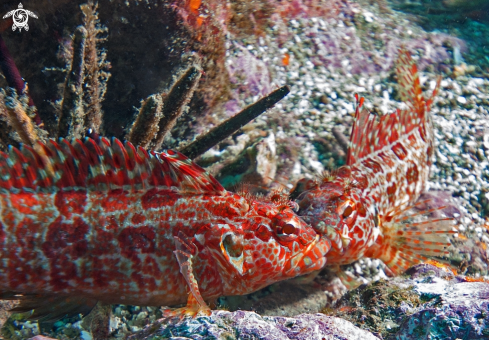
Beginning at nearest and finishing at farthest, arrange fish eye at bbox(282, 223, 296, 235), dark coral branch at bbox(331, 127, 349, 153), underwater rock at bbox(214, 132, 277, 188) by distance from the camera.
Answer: fish eye at bbox(282, 223, 296, 235)
underwater rock at bbox(214, 132, 277, 188)
dark coral branch at bbox(331, 127, 349, 153)

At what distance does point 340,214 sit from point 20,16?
3.86 m

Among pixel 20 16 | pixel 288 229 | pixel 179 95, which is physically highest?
pixel 20 16

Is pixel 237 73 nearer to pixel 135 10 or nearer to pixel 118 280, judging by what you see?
pixel 135 10

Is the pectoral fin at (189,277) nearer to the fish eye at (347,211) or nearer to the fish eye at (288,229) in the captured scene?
the fish eye at (288,229)

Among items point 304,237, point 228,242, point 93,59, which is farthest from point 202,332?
point 93,59

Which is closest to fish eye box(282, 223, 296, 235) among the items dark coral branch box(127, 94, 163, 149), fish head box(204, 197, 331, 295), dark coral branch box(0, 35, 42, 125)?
fish head box(204, 197, 331, 295)

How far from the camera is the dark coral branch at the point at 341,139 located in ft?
13.6

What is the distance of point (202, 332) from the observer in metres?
1.54

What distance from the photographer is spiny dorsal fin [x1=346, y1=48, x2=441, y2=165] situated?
346 centimetres

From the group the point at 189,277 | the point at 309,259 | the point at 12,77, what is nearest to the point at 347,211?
the point at 309,259

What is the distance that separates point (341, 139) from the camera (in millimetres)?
4176

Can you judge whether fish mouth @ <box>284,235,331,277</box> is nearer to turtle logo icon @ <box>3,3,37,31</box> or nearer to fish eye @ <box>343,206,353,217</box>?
fish eye @ <box>343,206,353,217</box>

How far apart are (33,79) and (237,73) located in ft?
8.29

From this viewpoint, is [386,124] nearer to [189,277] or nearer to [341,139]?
[341,139]
